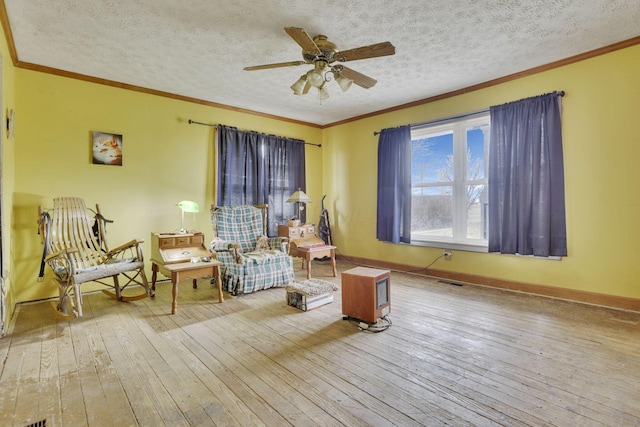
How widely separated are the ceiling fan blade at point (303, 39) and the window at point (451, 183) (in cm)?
259

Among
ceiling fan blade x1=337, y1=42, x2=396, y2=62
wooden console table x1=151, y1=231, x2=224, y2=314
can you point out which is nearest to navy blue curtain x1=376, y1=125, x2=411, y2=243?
ceiling fan blade x1=337, y1=42, x2=396, y2=62

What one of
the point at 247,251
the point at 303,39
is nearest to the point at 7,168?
the point at 247,251

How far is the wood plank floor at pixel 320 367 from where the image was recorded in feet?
5.28

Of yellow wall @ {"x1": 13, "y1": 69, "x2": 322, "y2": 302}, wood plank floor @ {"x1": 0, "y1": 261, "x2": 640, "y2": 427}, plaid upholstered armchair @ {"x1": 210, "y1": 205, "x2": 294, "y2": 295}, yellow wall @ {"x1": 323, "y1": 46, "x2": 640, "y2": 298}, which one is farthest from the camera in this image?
plaid upholstered armchair @ {"x1": 210, "y1": 205, "x2": 294, "y2": 295}

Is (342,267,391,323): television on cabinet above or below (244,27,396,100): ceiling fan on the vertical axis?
below

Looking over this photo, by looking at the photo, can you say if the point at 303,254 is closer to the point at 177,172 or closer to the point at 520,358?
the point at 177,172

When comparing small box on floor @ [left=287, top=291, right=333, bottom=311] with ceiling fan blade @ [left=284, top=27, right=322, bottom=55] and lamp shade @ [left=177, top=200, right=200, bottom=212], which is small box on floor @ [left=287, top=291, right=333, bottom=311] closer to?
lamp shade @ [left=177, top=200, right=200, bottom=212]

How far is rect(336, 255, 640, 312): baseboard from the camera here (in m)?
3.16

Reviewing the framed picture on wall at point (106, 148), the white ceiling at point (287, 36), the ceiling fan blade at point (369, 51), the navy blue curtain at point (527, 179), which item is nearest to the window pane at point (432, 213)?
the navy blue curtain at point (527, 179)

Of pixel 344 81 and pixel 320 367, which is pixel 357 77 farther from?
pixel 320 367

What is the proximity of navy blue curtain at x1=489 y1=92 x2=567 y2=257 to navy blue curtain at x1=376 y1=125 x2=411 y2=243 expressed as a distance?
3.94ft

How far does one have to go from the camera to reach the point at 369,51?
8.30 ft

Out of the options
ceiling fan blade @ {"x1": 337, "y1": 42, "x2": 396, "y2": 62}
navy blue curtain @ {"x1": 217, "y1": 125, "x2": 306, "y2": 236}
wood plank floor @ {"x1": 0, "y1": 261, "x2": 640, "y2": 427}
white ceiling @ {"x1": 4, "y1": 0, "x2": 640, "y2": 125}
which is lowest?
wood plank floor @ {"x1": 0, "y1": 261, "x2": 640, "y2": 427}

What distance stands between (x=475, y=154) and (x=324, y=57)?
260 cm
